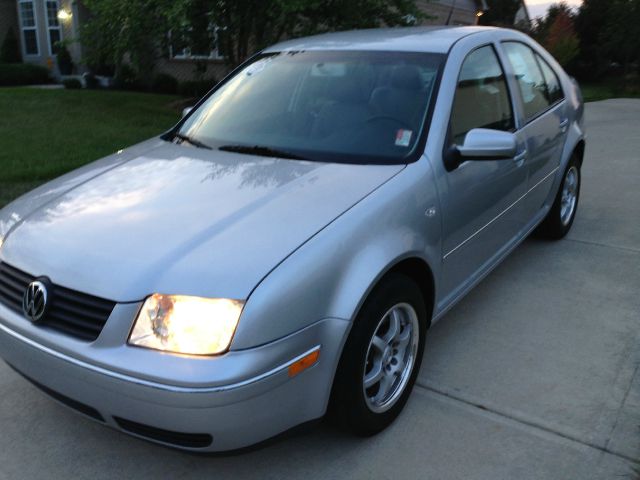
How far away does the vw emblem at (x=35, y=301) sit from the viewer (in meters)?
2.33

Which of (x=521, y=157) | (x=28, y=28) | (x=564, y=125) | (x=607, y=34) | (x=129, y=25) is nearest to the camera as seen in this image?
(x=521, y=157)

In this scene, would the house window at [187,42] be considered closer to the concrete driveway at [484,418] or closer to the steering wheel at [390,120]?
the steering wheel at [390,120]

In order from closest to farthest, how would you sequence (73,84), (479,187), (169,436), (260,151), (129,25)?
(169,436), (260,151), (479,187), (129,25), (73,84)

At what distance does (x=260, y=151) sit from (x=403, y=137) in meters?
0.72

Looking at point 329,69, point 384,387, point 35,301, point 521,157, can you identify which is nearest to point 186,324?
point 35,301

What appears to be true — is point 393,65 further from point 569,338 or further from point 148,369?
point 148,369

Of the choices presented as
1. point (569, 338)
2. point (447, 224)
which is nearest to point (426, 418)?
point (447, 224)

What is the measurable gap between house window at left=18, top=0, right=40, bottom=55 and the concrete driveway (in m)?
22.3

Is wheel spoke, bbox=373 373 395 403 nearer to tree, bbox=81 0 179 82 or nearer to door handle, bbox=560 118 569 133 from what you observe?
door handle, bbox=560 118 569 133

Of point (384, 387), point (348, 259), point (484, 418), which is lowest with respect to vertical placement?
point (484, 418)

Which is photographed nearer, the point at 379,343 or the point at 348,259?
the point at 348,259

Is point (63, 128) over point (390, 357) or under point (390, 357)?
under

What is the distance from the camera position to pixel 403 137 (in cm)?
311

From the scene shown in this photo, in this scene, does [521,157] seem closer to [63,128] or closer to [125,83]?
[63,128]
